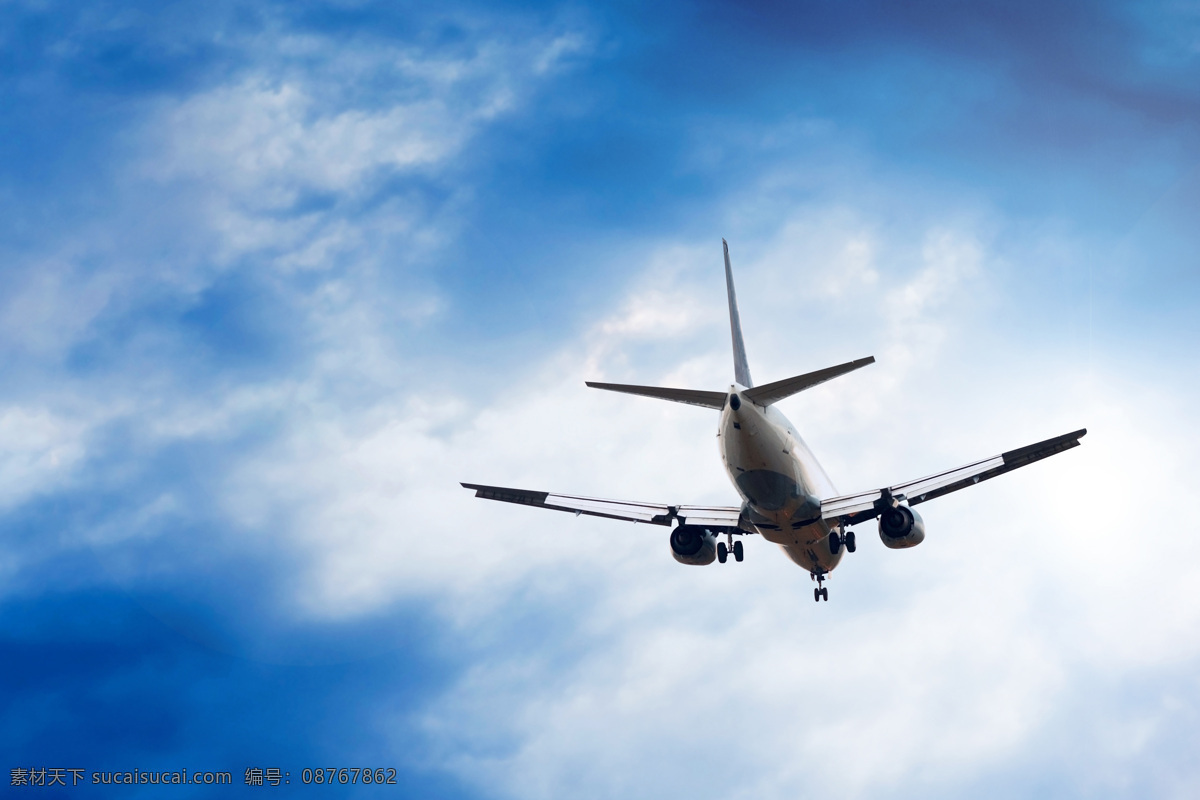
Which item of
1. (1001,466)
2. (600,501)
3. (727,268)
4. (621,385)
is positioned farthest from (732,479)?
(727,268)

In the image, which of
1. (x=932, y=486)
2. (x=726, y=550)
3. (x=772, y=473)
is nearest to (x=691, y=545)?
(x=726, y=550)

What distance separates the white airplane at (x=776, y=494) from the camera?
33.8 metres

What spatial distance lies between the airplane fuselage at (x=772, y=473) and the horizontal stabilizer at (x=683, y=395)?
844mm

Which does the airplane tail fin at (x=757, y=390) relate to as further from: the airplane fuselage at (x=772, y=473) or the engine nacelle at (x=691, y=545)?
the engine nacelle at (x=691, y=545)

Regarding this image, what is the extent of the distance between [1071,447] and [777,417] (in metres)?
11.4

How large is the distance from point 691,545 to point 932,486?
1058cm

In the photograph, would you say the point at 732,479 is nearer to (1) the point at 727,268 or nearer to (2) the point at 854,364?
(2) the point at 854,364

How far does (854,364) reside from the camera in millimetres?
31594

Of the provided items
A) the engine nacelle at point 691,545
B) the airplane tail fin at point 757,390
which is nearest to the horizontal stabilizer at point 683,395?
the airplane tail fin at point 757,390

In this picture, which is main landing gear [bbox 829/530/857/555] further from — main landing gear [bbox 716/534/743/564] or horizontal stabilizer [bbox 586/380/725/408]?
horizontal stabilizer [bbox 586/380/725/408]

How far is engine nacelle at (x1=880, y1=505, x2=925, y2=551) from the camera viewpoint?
123 feet

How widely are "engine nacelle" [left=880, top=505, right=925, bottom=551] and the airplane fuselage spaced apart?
2742 mm

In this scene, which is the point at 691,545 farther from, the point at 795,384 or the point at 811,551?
the point at 795,384

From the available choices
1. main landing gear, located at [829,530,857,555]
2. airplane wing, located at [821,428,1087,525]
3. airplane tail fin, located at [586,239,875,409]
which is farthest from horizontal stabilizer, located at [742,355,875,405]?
main landing gear, located at [829,530,857,555]
